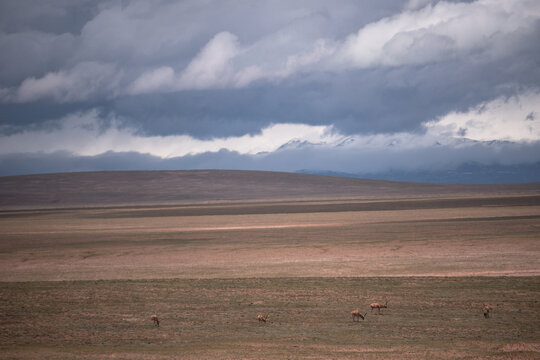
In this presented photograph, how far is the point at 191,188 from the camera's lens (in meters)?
148

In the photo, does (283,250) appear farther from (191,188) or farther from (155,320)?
(191,188)

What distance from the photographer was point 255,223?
6100 centimetres

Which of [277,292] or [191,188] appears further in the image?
[191,188]

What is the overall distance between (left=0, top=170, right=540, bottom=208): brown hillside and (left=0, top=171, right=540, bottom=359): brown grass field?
81.2 metres

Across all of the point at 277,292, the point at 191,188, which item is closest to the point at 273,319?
the point at 277,292

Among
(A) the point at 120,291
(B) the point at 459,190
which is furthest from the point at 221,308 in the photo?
(B) the point at 459,190

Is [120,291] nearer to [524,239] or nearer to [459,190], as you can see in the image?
[524,239]

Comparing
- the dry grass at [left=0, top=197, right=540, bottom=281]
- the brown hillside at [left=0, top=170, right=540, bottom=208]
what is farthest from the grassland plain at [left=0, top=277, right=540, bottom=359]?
the brown hillside at [left=0, top=170, right=540, bottom=208]

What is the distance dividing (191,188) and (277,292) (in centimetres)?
12589

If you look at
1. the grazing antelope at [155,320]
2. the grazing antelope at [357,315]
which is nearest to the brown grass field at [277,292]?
the grazing antelope at [357,315]

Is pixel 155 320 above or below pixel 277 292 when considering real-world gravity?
above

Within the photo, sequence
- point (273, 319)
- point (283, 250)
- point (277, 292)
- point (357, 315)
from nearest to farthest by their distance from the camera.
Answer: point (357, 315)
point (273, 319)
point (277, 292)
point (283, 250)

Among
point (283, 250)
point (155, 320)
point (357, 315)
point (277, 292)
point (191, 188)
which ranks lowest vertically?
point (283, 250)

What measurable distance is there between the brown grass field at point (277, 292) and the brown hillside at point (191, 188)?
81.2 m
